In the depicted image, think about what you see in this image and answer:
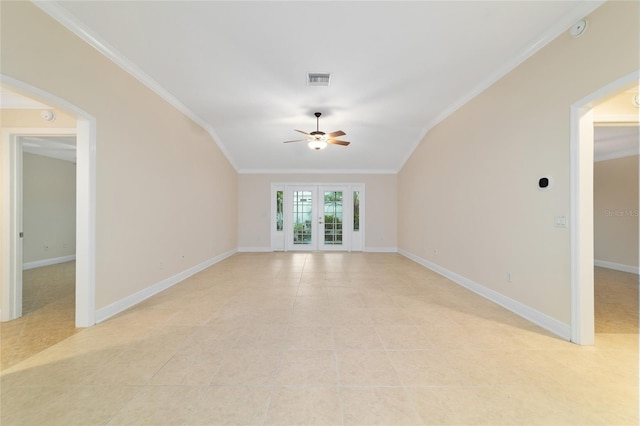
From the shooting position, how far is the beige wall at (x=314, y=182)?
791 cm

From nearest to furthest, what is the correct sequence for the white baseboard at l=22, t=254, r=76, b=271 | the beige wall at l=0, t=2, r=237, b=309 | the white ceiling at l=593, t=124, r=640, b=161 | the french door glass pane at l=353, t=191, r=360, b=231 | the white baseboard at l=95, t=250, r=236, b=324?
the beige wall at l=0, t=2, r=237, b=309
the white baseboard at l=95, t=250, r=236, b=324
the white ceiling at l=593, t=124, r=640, b=161
the white baseboard at l=22, t=254, r=76, b=271
the french door glass pane at l=353, t=191, r=360, b=231

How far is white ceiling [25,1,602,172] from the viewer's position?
91.3 inches

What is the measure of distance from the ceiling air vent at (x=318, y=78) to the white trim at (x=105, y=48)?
2.15 m

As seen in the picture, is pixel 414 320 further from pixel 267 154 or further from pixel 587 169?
pixel 267 154

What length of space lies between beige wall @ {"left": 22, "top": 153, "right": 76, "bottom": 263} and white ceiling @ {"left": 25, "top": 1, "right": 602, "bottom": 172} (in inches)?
166

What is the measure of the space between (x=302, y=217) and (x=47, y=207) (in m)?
6.16

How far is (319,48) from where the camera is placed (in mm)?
2855

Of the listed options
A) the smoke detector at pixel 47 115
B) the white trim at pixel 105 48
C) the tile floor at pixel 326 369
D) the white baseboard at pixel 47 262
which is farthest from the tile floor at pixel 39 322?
the white trim at pixel 105 48

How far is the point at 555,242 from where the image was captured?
253cm

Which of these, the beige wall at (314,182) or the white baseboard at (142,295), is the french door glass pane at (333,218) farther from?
the white baseboard at (142,295)

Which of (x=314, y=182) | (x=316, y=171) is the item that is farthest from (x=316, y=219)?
(x=316, y=171)

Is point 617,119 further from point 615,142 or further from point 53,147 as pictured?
point 53,147

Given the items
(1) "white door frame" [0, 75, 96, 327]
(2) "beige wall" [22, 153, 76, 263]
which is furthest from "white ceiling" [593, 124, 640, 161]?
(2) "beige wall" [22, 153, 76, 263]

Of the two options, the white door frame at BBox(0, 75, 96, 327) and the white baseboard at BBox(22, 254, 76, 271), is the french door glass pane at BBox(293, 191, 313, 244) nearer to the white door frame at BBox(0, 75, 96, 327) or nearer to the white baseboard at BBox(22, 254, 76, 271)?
the white door frame at BBox(0, 75, 96, 327)
